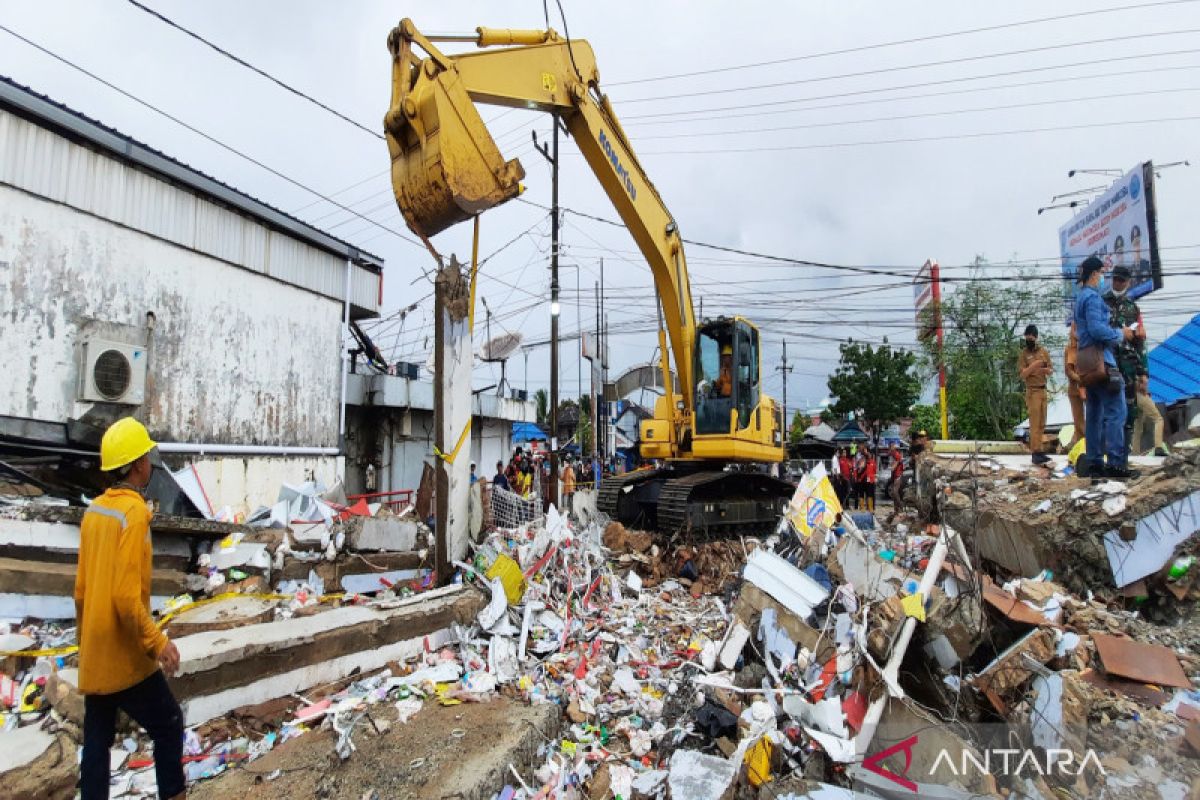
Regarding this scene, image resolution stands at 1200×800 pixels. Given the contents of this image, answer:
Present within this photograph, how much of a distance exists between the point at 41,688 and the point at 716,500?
695 centimetres

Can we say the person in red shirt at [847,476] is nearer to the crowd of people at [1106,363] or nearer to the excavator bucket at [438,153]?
the crowd of people at [1106,363]

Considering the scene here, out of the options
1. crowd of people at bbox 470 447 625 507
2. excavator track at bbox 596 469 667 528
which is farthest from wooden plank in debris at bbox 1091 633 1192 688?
crowd of people at bbox 470 447 625 507

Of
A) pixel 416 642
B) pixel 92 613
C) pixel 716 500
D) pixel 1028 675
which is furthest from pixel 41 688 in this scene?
pixel 716 500

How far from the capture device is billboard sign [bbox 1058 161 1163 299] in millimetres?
16125

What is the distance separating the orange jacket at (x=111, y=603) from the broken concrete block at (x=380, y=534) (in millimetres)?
3057

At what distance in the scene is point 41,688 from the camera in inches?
131

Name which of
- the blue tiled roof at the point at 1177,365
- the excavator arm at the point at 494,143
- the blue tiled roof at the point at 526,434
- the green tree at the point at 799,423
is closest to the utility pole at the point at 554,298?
the excavator arm at the point at 494,143

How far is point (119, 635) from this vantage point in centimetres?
229

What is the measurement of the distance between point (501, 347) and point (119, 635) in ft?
53.2

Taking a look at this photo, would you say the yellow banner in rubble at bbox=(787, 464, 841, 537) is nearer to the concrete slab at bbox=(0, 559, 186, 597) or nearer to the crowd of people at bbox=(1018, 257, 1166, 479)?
the crowd of people at bbox=(1018, 257, 1166, 479)

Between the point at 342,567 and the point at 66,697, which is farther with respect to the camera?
the point at 342,567

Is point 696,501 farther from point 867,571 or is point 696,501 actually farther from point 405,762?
point 405,762

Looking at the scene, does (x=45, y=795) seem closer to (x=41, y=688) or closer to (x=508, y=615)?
(x=41, y=688)

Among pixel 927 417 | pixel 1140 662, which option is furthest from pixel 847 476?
pixel 927 417
